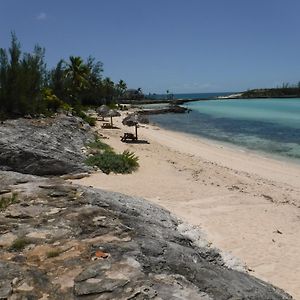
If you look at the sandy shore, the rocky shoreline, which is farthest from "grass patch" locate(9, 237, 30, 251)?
the sandy shore

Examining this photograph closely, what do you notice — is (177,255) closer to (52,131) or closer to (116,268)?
(116,268)

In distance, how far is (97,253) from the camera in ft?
15.9

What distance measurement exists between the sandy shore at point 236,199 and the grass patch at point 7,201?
438cm

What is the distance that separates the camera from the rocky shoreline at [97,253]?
4086 millimetres

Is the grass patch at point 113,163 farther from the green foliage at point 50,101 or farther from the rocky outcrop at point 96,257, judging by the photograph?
the rocky outcrop at point 96,257

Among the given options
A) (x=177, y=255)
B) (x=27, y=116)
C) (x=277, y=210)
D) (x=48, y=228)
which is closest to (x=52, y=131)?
(x=27, y=116)

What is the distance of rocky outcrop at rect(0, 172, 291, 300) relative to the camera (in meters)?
4.07

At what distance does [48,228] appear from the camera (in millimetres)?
5609

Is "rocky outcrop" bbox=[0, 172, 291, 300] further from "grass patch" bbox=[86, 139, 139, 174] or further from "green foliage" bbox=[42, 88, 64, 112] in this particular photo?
"green foliage" bbox=[42, 88, 64, 112]

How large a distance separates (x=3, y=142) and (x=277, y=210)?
9160 mm

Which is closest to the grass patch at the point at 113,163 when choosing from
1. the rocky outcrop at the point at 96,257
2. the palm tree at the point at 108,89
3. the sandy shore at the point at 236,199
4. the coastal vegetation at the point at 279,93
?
the sandy shore at the point at 236,199

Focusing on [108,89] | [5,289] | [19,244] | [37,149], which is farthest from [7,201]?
[108,89]

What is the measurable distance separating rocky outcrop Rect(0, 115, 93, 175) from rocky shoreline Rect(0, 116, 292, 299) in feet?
17.8

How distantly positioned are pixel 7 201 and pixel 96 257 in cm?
261
